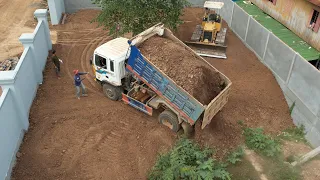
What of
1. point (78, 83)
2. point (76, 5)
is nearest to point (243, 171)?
point (78, 83)

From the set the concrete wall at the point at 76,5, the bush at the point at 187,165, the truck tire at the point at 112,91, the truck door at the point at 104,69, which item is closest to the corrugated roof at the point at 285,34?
the bush at the point at 187,165

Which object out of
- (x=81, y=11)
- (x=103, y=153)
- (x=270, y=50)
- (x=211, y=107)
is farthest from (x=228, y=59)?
(x=81, y=11)

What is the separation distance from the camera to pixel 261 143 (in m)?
10.8

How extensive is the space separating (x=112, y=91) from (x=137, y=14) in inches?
159

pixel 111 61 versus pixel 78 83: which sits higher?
pixel 111 61

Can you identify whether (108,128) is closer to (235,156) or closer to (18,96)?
(18,96)

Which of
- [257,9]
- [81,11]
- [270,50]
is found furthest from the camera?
[81,11]

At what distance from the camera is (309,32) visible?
15.2 m

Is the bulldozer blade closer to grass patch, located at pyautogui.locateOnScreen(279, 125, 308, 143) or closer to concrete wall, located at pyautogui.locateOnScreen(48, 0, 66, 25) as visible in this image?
grass patch, located at pyautogui.locateOnScreen(279, 125, 308, 143)

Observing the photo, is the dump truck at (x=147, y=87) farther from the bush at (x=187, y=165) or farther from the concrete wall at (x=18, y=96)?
the concrete wall at (x=18, y=96)

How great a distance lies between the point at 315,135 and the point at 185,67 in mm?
5693

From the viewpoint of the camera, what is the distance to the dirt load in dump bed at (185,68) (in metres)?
10.4

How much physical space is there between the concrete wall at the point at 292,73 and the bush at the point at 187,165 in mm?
4396

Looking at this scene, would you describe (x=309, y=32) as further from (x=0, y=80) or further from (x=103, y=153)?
(x=0, y=80)
